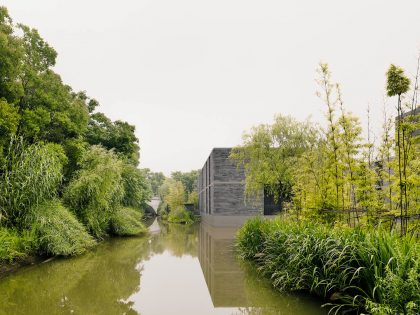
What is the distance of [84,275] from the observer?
921cm

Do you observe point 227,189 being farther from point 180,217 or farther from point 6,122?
point 6,122

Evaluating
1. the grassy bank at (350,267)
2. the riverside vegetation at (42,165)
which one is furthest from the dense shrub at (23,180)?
the grassy bank at (350,267)

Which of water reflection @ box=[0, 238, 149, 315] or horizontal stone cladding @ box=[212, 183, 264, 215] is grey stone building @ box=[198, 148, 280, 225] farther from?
water reflection @ box=[0, 238, 149, 315]

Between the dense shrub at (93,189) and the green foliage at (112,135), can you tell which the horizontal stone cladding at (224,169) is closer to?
the green foliage at (112,135)

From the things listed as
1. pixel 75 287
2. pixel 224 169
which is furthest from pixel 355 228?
pixel 224 169

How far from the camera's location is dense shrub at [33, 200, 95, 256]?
10750mm

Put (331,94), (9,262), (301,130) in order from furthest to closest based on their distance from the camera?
(301,130)
(9,262)
(331,94)

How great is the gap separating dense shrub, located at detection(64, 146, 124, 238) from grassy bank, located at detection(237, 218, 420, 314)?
8492mm

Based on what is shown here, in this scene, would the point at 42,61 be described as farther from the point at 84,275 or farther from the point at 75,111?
the point at 84,275

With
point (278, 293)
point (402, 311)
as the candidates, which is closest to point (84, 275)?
point (278, 293)

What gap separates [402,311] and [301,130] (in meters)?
14.5

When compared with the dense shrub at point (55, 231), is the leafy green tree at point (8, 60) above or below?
above

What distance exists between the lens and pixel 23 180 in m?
10.8

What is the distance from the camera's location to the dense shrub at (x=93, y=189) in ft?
47.7
